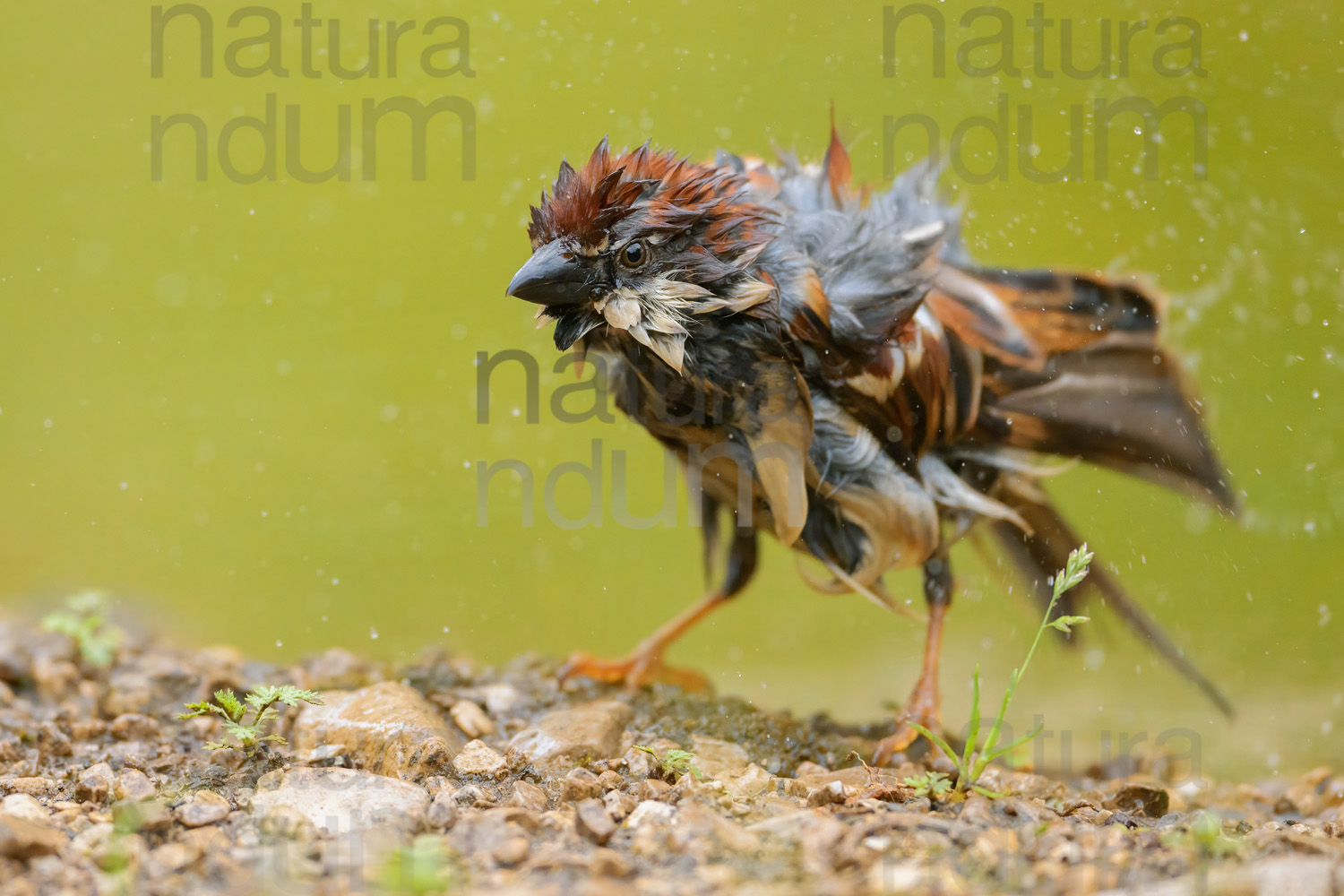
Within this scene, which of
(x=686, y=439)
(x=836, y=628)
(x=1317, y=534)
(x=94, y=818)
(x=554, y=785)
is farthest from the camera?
(x=836, y=628)

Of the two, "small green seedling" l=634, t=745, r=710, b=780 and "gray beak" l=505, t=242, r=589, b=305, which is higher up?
"gray beak" l=505, t=242, r=589, b=305

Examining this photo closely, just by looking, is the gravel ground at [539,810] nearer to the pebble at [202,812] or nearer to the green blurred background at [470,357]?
the pebble at [202,812]

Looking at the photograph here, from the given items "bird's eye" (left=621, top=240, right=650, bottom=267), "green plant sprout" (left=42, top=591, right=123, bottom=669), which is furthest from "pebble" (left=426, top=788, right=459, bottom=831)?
"green plant sprout" (left=42, top=591, right=123, bottom=669)

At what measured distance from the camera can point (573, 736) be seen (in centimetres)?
293

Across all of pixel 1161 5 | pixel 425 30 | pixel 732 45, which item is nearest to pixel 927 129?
pixel 732 45

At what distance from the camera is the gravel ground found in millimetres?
1864

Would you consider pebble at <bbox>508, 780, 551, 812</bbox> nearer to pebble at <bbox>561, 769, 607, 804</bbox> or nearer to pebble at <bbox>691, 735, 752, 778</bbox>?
pebble at <bbox>561, 769, 607, 804</bbox>

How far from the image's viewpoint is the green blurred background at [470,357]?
4621mm

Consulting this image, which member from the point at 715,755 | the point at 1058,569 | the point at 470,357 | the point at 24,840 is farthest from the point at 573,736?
the point at 470,357

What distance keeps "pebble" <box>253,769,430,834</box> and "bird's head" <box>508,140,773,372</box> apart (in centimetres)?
127

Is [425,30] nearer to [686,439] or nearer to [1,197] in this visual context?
[1,197]

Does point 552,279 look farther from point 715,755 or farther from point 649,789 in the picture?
point 715,755

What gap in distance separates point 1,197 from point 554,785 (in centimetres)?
524

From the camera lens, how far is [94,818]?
7.33 feet
